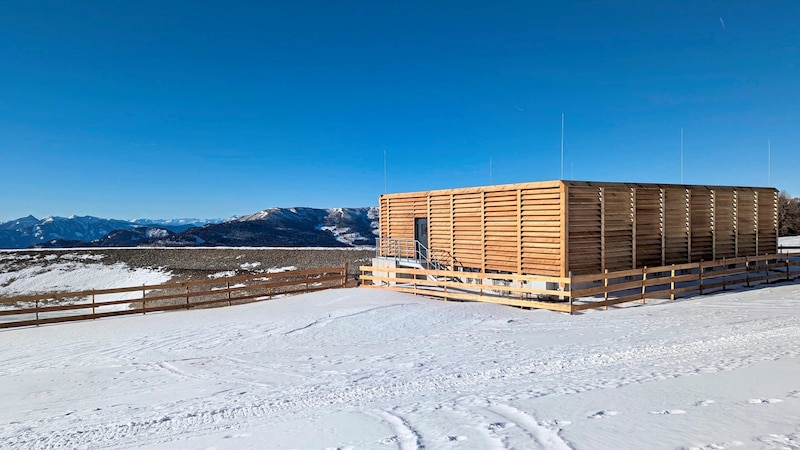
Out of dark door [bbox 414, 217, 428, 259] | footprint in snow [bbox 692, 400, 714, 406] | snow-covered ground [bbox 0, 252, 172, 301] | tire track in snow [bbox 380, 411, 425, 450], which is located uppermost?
dark door [bbox 414, 217, 428, 259]

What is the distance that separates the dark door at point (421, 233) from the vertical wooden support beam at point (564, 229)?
729cm

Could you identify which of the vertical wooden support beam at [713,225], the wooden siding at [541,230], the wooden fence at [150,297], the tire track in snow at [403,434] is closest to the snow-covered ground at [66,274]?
the wooden fence at [150,297]

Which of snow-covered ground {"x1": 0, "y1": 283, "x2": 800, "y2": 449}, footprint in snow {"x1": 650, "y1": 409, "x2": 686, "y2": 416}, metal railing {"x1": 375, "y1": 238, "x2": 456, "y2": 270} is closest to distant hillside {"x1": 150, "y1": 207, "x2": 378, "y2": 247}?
metal railing {"x1": 375, "y1": 238, "x2": 456, "y2": 270}

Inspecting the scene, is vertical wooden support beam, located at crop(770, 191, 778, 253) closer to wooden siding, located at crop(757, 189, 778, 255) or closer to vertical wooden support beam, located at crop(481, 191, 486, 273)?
wooden siding, located at crop(757, 189, 778, 255)

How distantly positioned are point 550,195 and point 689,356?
8755 mm

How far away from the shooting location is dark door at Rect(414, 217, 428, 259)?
72.0 ft

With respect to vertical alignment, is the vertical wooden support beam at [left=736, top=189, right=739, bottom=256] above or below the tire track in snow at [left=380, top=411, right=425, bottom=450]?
above

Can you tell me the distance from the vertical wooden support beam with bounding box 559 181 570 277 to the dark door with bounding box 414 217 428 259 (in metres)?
7.29

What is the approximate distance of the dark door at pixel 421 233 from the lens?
72.0 feet

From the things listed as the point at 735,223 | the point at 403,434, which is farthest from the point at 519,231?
the point at 403,434

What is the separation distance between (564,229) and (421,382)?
403 inches

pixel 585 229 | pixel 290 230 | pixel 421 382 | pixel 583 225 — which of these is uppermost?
pixel 290 230

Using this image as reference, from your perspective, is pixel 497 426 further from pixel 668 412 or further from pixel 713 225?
pixel 713 225

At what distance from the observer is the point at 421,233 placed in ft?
73.0
